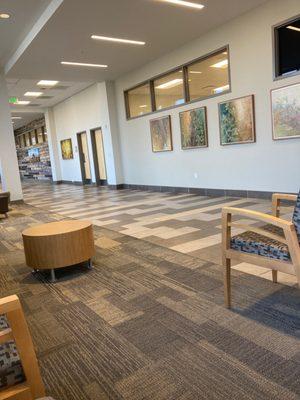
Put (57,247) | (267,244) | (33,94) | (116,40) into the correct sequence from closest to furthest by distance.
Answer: (267,244), (57,247), (116,40), (33,94)

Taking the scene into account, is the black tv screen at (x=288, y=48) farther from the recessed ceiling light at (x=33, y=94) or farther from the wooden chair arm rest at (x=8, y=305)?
the recessed ceiling light at (x=33, y=94)

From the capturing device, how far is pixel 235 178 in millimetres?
6703

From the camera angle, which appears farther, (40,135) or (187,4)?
(40,135)

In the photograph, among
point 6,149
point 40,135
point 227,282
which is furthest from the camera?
point 40,135

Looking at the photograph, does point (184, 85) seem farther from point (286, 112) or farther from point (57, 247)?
point (57, 247)

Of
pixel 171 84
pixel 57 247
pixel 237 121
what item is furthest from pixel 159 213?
pixel 171 84

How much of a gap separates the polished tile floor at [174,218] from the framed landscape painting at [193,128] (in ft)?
3.97

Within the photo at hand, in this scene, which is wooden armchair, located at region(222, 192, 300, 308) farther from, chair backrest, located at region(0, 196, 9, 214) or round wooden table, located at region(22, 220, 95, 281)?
chair backrest, located at region(0, 196, 9, 214)

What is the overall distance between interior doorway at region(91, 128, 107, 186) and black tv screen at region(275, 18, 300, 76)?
24.5 ft

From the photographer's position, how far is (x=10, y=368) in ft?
3.83

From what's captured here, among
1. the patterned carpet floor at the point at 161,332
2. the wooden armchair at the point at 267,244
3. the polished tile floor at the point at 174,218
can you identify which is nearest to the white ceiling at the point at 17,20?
the polished tile floor at the point at 174,218

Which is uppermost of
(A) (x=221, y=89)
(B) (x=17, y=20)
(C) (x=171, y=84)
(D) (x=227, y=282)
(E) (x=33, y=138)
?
(B) (x=17, y=20)

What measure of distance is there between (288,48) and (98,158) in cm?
804

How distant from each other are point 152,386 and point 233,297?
1014 millimetres
